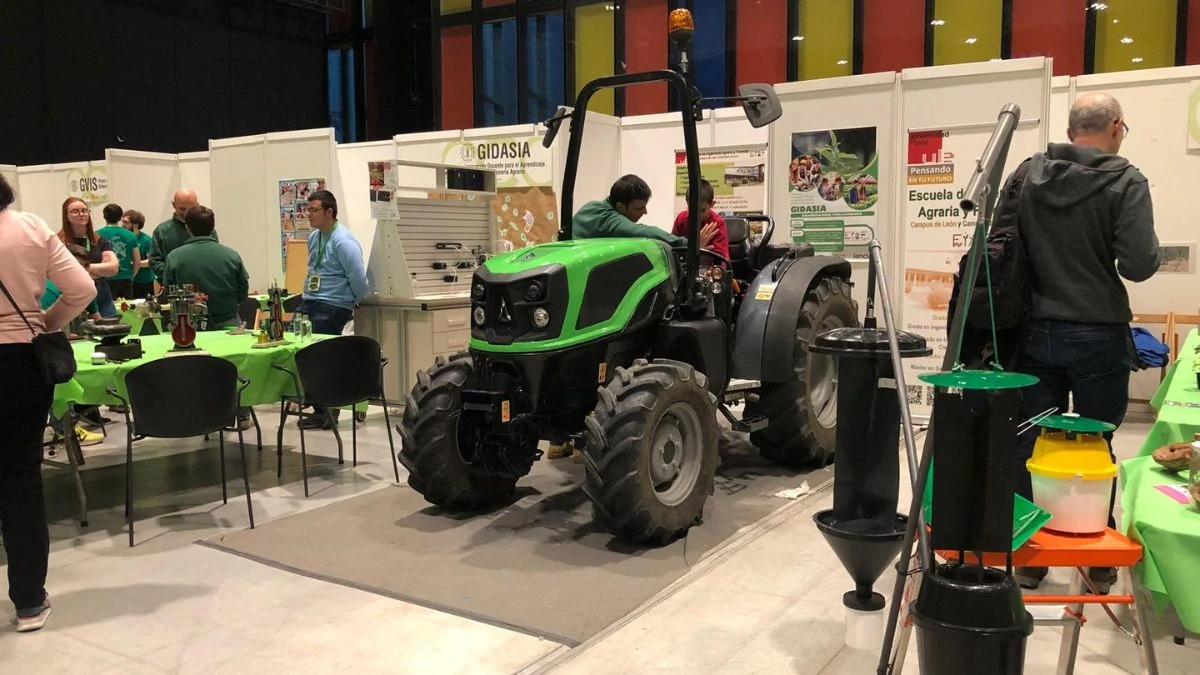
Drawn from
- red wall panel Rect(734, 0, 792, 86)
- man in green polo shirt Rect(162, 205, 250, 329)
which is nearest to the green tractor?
man in green polo shirt Rect(162, 205, 250, 329)

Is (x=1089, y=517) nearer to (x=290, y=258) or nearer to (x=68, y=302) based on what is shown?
(x=68, y=302)

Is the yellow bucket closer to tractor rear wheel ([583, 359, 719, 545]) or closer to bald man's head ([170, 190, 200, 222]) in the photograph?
tractor rear wheel ([583, 359, 719, 545])

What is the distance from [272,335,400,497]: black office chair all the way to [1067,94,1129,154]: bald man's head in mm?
3554

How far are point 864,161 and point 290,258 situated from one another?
5.32 meters

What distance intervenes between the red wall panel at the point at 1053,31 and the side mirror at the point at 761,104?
6946 mm

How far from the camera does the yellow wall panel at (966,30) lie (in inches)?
393

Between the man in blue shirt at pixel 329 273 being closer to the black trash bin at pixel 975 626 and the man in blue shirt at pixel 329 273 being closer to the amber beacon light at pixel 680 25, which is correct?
the amber beacon light at pixel 680 25

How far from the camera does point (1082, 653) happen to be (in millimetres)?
2775

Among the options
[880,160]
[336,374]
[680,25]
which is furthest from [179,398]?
[880,160]

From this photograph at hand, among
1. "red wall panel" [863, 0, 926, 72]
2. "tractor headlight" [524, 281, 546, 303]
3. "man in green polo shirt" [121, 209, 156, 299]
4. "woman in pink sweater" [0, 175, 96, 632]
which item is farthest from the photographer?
"red wall panel" [863, 0, 926, 72]

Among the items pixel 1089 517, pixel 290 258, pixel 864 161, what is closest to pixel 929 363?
pixel 864 161

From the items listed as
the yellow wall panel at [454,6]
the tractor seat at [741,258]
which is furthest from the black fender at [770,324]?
the yellow wall panel at [454,6]

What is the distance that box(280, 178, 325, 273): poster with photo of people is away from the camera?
8516 mm

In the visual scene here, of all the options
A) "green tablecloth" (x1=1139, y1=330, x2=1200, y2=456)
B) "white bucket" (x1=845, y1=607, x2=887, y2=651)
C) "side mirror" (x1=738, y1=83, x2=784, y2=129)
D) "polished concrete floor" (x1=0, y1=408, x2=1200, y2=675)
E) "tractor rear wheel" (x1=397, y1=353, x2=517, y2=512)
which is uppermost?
"side mirror" (x1=738, y1=83, x2=784, y2=129)
